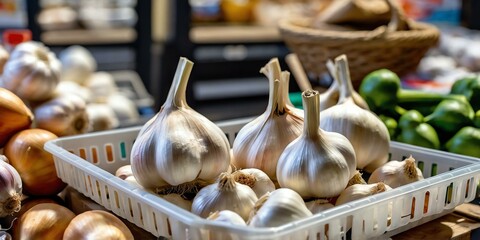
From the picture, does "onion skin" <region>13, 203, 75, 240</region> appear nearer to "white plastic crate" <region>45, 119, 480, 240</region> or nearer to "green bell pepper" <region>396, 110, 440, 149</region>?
"white plastic crate" <region>45, 119, 480, 240</region>

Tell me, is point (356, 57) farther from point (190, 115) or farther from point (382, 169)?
point (190, 115)

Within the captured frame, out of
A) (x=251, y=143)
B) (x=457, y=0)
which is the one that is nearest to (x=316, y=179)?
(x=251, y=143)

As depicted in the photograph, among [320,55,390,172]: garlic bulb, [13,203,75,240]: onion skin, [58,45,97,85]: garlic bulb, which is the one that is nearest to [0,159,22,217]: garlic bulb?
[13,203,75,240]: onion skin

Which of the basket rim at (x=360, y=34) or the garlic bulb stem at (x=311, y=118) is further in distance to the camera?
the basket rim at (x=360, y=34)

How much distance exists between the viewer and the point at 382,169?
0.86 m

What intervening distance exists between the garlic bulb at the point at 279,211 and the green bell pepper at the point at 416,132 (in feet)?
1.61

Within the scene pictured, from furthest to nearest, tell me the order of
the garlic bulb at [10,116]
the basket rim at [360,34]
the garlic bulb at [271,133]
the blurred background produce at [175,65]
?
the basket rim at [360,34] < the blurred background produce at [175,65] < the garlic bulb at [10,116] < the garlic bulb at [271,133]

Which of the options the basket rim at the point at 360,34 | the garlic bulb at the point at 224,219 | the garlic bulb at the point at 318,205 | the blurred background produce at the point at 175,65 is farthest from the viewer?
the basket rim at the point at 360,34

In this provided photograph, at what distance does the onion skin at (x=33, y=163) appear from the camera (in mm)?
921

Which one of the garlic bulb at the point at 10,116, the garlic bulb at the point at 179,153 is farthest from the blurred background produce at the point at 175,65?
the garlic bulb at the point at 179,153

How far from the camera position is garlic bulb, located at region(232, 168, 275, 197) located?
2.51 ft

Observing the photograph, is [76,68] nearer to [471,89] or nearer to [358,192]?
[471,89]

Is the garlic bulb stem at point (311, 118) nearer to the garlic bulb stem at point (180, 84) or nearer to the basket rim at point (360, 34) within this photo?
the garlic bulb stem at point (180, 84)

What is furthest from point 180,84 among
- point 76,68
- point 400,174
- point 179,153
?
point 76,68
